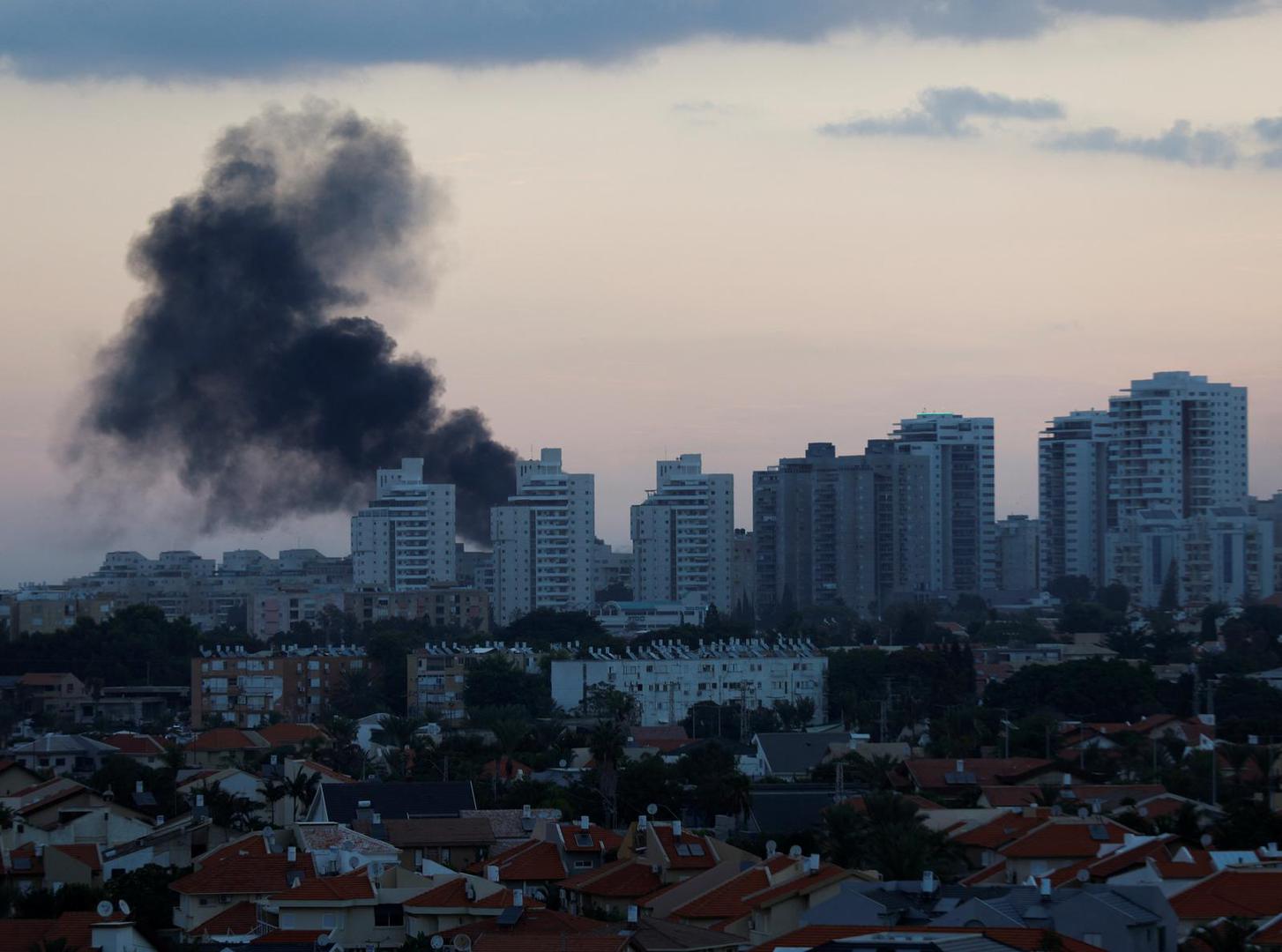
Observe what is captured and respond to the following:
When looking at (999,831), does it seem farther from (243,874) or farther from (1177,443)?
(1177,443)

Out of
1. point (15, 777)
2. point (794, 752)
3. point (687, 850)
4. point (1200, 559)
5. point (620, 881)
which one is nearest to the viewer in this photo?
point (620, 881)

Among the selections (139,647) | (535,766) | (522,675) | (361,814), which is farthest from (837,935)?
(139,647)

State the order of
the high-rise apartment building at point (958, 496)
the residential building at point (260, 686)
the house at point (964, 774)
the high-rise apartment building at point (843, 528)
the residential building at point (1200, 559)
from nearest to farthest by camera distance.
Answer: the house at point (964, 774)
the residential building at point (260, 686)
the residential building at point (1200, 559)
the high-rise apartment building at point (843, 528)
the high-rise apartment building at point (958, 496)

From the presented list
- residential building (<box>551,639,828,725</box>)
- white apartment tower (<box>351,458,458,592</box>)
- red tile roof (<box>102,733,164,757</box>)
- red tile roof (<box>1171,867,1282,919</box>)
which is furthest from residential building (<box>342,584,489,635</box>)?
red tile roof (<box>1171,867,1282,919</box>)

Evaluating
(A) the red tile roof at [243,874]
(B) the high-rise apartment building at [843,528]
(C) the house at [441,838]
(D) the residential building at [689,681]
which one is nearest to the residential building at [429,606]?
(B) the high-rise apartment building at [843,528]

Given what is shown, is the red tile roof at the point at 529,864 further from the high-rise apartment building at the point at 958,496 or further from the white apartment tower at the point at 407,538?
the high-rise apartment building at the point at 958,496

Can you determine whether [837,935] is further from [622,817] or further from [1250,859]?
[622,817]

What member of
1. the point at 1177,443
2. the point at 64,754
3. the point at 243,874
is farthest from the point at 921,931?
the point at 1177,443
